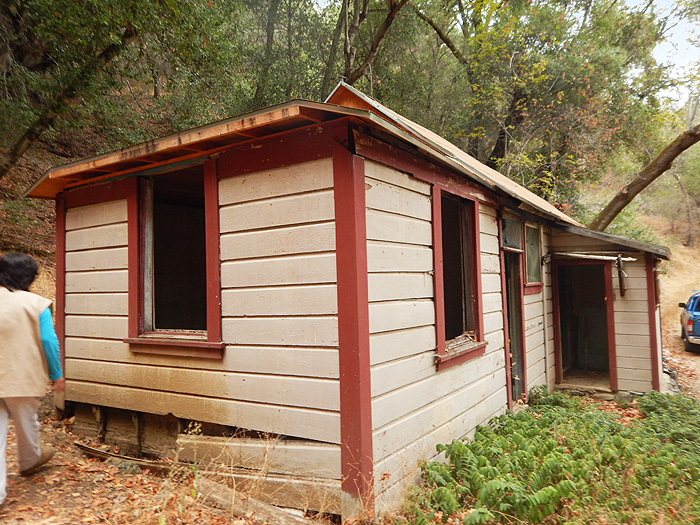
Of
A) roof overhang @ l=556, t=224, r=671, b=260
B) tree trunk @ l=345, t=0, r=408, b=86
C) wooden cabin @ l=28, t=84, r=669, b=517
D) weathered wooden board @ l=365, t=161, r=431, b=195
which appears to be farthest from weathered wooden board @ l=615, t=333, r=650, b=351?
tree trunk @ l=345, t=0, r=408, b=86

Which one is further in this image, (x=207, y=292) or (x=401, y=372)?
(x=207, y=292)

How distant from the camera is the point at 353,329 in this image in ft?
11.3

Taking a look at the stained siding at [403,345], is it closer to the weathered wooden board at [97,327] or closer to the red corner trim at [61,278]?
the weathered wooden board at [97,327]

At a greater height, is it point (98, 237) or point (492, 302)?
point (98, 237)

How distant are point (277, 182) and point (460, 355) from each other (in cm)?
284

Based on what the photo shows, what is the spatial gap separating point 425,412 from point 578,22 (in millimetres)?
19449

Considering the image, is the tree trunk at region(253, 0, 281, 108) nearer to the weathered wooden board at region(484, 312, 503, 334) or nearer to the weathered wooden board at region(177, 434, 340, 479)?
the weathered wooden board at region(484, 312, 503, 334)

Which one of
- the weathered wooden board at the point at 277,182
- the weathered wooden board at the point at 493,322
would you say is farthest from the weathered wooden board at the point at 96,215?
the weathered wooden board at the point at 493,322

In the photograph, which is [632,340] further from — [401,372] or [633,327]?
[401,372]

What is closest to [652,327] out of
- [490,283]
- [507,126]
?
[490,283]

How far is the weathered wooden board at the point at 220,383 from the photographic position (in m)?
3.60

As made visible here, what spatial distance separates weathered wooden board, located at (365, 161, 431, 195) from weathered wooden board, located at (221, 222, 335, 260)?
24.2 inches

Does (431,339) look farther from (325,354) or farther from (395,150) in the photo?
(395,150)

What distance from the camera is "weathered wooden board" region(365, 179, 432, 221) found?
3803 mm
